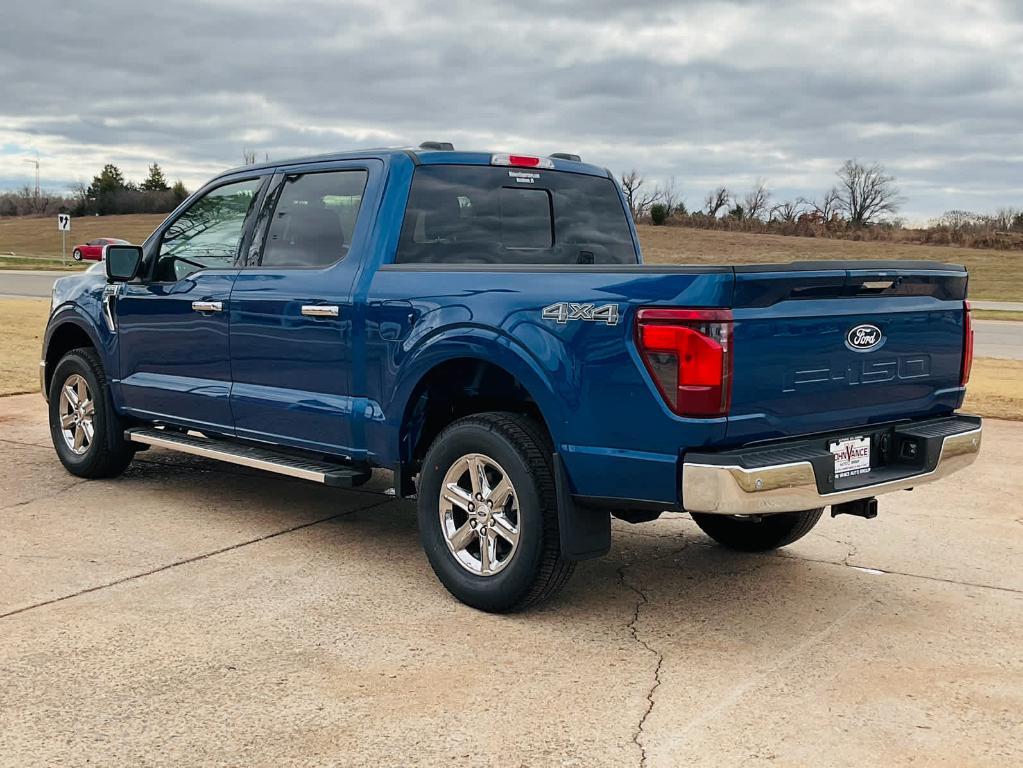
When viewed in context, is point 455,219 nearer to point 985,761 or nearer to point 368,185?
point 368,185

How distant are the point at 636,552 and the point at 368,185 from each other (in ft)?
7.56

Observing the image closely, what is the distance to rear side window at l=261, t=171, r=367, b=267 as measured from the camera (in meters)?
5.64

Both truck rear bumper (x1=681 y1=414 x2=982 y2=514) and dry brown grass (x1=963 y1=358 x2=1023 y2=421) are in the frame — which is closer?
truck rear bumper (x1=681 y1=414 x2=982 y2=514)

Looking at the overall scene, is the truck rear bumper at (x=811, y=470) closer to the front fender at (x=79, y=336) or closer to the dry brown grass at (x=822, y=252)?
the front fender at (x=79, y=336)

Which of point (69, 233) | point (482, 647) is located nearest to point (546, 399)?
point (482, 647)

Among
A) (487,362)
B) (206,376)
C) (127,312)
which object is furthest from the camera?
(127,312)

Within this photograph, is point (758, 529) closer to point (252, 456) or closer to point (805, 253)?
point (252, 456)

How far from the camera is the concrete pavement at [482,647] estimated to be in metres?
3.50

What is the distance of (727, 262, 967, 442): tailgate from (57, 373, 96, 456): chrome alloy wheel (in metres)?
4.64

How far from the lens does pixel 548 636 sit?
178 inches

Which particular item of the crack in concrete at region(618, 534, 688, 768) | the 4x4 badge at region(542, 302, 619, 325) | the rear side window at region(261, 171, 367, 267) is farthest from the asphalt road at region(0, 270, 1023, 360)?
the 4x4 badge at region(542, 302, 619, 325)

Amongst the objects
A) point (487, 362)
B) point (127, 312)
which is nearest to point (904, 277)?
point (487, 362)

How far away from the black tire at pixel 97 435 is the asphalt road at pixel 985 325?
13393mm

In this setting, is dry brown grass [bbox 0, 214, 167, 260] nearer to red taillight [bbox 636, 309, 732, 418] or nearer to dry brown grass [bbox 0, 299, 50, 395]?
dry brown grass [bbox 0, 299, 50, 395]
